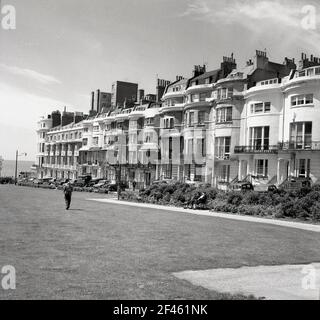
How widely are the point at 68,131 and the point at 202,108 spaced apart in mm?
48199

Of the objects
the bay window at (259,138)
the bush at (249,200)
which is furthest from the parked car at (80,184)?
the bay window at (259,138)

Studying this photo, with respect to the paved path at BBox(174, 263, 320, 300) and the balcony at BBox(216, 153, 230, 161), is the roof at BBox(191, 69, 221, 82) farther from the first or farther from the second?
the paved path at BBox(174, 263, 320, 300)

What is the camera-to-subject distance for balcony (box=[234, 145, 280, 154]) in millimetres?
41309

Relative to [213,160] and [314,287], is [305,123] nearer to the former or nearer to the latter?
[213,160]

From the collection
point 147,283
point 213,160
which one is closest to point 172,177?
point 213,160

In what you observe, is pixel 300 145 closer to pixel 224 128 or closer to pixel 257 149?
pixel 257 149

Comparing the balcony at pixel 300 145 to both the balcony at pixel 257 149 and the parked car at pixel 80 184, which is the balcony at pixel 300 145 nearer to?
the balcony at pixel 257 149

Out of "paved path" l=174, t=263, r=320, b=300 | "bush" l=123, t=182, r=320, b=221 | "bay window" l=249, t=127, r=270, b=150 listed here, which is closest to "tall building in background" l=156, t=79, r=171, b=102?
"bay window" l=249, t=127, r=270, b=150

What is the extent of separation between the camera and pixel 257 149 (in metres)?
43.6

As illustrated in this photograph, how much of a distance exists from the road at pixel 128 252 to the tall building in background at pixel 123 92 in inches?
2341

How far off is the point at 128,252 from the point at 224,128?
118ft

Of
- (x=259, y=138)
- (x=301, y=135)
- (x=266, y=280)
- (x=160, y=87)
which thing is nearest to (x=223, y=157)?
(x=259, y=138)

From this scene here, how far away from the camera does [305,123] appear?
129 feet

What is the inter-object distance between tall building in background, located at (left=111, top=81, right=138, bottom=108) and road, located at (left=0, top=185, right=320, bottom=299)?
195 feet
